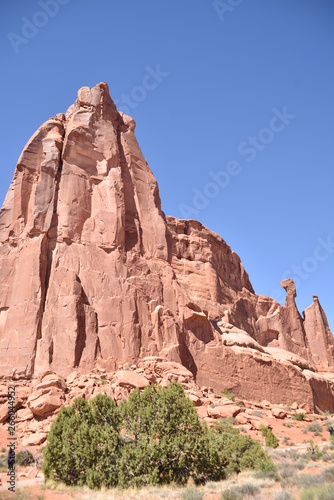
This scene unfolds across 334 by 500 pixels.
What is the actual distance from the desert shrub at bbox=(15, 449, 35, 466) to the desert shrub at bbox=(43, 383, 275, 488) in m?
3.63

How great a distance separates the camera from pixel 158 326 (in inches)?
1209

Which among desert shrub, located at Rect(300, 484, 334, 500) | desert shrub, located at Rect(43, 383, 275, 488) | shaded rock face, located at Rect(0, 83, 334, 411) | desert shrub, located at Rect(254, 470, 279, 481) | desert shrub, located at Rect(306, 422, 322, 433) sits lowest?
desert shrub, located at Rect(300, 484, 334, 500)

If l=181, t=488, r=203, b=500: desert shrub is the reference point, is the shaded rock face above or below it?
above

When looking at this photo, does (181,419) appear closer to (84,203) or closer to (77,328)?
(77,328)

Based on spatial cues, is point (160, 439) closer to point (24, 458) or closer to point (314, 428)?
point (24, 458)

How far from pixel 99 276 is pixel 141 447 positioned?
16052 millimetres

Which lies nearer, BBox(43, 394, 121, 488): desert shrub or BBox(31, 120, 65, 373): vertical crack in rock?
BBox(43, 394, 121, 488): desert shrub

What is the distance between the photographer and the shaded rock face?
2803cm

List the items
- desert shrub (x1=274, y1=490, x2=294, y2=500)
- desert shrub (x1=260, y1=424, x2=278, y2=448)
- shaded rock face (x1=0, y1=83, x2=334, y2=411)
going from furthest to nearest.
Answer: shaded rock face (x1=0, y1=83, x2=334, y2=411)
desert shrub (x1=260, y1=424, x2=278, y2=448)
desert shrub (x1=274, y1=490, x2=294, y2=500)

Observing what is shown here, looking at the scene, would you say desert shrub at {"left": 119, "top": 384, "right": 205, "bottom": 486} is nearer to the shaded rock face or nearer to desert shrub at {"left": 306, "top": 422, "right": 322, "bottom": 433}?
the shaded rock face

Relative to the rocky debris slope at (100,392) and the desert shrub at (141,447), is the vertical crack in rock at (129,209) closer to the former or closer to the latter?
the rocky debris slope at (100,392)

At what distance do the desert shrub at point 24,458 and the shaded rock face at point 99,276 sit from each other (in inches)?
261

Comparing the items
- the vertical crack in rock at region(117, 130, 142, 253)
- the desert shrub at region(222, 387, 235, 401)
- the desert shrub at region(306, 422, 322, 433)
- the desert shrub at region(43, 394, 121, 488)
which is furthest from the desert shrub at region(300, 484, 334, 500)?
the vertical crack in rock at region(117, 130, 142, 253)

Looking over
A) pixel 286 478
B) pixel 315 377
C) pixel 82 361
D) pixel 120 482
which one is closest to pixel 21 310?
pixel 82 361
